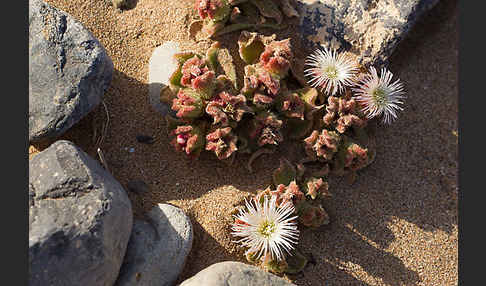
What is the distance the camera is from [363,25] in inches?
165

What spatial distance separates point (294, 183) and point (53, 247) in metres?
1.72

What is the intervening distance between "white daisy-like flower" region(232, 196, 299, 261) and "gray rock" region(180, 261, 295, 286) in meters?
0.15

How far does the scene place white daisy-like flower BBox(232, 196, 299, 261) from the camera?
3426 mm

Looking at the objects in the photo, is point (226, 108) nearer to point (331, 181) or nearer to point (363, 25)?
point (331, 181)

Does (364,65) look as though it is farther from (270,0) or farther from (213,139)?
(213,139)

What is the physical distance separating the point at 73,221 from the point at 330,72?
87.9 inches

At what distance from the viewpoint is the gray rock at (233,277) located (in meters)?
3.19

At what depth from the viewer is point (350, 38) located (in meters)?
4.19

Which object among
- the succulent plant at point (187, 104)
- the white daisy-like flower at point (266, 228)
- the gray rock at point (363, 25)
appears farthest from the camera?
the gray rock at point (363, 25)

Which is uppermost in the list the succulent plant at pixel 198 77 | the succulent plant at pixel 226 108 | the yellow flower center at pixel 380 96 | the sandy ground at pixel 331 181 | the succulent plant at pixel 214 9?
the succulent plant at pixel 214 9

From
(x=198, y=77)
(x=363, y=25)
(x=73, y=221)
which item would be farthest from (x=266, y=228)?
(x=363, y=25)

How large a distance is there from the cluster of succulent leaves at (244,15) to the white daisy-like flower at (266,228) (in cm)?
145

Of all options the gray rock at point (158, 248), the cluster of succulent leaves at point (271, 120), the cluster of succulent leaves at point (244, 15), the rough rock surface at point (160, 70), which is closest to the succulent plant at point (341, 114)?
the cluster of succulent leaves at point (271, 120)

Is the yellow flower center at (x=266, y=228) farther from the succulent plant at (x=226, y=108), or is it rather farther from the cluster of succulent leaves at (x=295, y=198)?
the succulent plant at (x=226, y=108)
